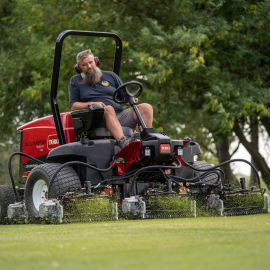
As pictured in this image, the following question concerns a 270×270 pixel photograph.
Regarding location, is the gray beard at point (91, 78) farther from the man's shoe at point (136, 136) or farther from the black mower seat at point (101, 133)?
the man's shoe at point (136, 136)

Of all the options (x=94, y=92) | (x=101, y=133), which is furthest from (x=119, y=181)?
(x=94, y=92)

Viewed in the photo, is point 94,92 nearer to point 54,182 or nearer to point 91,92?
point 91,92

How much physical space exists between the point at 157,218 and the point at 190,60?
553 centimetres

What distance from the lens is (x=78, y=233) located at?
3.95 metres

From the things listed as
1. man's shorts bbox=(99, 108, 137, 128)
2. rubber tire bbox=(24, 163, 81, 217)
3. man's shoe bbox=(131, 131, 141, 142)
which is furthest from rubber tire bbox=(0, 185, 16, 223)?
man's shoe bbox=(131, 131, 141, 142)

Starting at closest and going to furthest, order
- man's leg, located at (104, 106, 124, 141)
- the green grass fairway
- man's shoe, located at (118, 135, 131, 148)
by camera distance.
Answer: the green grass fairway → man's shoe, located at (118, 135, 131, 148) → man's leg, located at (104, 106, 124, 141)

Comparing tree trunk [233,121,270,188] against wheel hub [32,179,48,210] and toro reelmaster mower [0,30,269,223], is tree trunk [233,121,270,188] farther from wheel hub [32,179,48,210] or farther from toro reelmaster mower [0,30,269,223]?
wheel hub [32,179,48,210]

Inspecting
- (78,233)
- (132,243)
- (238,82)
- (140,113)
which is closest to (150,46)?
(238,82)

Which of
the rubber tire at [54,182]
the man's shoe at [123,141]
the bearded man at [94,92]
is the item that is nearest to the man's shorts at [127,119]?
the bearded man at [94,92]

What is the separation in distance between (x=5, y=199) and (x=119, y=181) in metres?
1.78

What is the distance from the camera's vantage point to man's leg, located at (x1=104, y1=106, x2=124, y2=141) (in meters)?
5.71

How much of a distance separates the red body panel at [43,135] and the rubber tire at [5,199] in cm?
52

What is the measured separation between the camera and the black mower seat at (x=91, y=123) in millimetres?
5819

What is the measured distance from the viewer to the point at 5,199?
21.8ft
